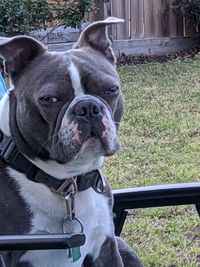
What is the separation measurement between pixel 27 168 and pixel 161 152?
9.79 ft

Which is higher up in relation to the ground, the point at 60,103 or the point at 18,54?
the point at 18,54

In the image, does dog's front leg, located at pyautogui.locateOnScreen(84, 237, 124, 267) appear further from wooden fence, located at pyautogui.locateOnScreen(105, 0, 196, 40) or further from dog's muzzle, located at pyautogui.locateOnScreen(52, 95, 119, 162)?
wooden fence, located at pyautogui.locateOnScreen(105, 0, 196, 40)

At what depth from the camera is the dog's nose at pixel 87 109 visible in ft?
7.92

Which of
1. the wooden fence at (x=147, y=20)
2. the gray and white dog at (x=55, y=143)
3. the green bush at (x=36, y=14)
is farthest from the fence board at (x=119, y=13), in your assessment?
the gray and white dog at (x=55, y=143)

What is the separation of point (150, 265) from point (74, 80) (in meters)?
1.60

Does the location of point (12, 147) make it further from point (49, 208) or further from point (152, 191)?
point (152, 191)

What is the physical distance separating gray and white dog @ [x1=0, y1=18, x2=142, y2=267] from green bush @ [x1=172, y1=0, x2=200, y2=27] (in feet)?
24.4

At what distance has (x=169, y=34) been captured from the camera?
10242 mm

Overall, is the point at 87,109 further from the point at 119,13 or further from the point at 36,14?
the point at 119,13

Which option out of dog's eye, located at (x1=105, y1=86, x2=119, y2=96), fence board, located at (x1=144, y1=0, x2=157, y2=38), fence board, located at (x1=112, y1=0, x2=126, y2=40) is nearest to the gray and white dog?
dog's eye, located at (x1=105, y1=86, x2=119, y2=96)

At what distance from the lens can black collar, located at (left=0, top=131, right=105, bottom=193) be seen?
2576mm

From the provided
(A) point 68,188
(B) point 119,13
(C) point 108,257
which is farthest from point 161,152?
(B) point 119,13

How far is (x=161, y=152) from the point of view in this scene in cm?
548

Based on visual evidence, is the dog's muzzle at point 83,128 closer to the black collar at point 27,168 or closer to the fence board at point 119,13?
the black collar at point 27,168
